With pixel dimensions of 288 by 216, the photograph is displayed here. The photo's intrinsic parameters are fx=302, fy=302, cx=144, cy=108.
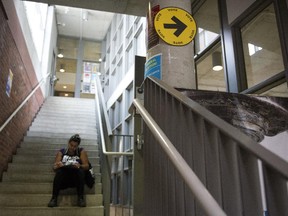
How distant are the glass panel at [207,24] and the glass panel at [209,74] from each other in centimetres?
20

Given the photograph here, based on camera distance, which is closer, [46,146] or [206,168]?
[206,168]

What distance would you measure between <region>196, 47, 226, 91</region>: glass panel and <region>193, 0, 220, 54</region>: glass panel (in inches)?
7.7

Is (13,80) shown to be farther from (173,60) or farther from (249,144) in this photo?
(249,144)

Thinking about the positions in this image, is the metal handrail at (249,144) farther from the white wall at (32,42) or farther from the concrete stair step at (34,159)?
the white wall at (32,42)

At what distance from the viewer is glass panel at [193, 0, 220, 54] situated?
4363 millimetres

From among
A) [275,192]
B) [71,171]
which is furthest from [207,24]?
[275,192]

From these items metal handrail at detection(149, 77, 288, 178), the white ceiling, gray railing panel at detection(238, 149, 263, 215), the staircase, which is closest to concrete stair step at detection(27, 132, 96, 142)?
the staircase

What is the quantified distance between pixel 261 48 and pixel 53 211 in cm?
339

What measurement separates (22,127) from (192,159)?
518cm

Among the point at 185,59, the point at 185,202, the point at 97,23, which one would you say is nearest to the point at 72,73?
the point at 97,23

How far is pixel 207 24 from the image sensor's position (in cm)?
463

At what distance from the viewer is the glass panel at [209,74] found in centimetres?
484

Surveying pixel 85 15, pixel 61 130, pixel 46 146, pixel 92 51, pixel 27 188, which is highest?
pixel 85 15

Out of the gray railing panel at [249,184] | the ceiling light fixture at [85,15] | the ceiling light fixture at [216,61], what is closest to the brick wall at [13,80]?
the ceiling light fixture at [216,61]
